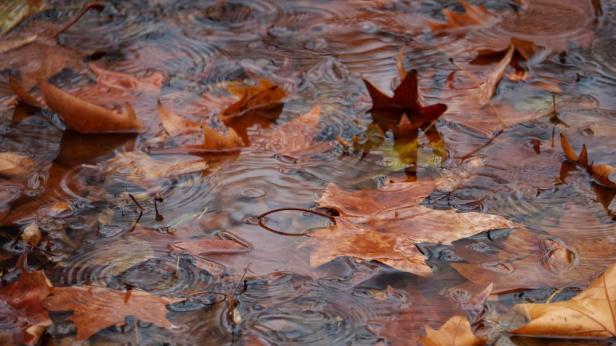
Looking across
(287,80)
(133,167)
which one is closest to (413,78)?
(287,80)

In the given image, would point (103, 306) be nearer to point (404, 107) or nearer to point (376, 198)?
point (376, 198)

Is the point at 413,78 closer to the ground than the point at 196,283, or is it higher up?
higher up

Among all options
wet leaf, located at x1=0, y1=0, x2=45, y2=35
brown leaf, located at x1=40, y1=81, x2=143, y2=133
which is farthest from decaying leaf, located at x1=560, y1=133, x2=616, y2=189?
wet leaf, located at x1=0, y1=0, x2=45, y2=35

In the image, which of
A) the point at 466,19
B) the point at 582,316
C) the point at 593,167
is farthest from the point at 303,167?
the point at 466,19

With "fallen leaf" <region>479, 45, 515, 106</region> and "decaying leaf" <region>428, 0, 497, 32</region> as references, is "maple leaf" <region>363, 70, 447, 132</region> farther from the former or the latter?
"decaying leaf" <region>428, 0, 497, 32</region>

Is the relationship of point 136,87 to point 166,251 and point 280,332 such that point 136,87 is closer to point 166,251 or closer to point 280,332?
point 166,251

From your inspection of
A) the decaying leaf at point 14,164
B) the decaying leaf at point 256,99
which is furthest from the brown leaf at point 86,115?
the decaying leaf at point 256,99

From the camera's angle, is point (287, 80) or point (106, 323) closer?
point (106, 323)
